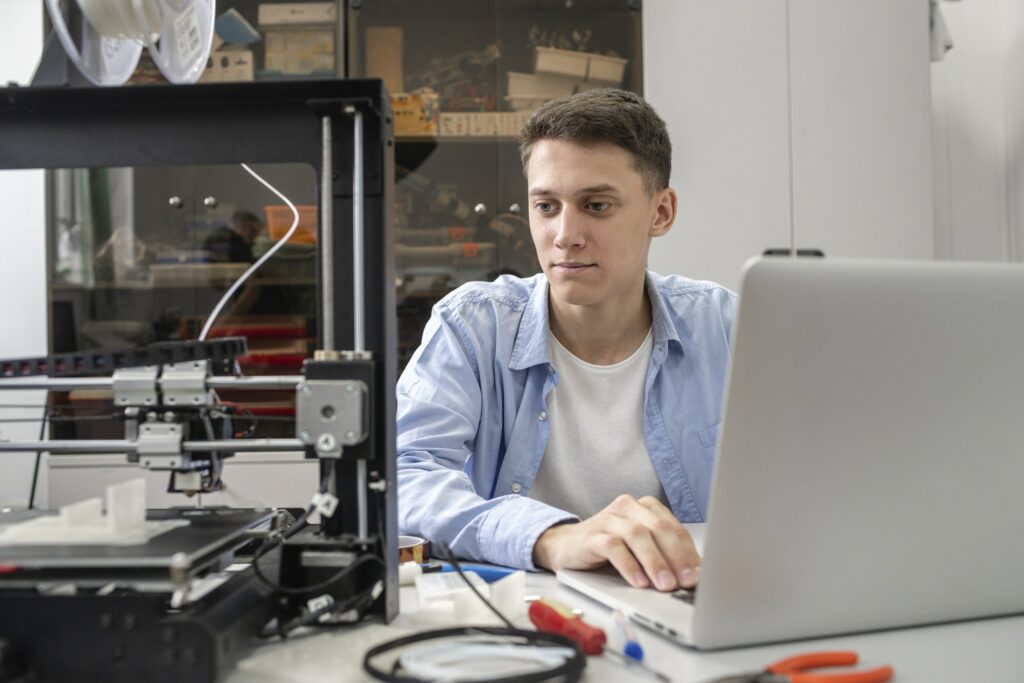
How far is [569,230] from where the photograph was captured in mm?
1326

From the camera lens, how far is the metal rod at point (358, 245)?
2.41 feet

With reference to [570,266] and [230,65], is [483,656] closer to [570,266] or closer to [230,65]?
[570,266]

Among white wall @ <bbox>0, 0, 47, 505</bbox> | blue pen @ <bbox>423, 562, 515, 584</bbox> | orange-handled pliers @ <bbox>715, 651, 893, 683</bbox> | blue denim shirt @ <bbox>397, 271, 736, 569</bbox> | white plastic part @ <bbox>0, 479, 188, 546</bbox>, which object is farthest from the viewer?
white wall @ <bbox>0, 0, 47, 505</bbox>

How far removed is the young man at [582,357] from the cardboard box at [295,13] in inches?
46.6

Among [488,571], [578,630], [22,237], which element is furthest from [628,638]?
[22,237]

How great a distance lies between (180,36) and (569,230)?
0.61 metres

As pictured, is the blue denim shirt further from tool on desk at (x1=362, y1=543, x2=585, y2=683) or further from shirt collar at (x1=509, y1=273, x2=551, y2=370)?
tool on desk at (x1=362, y1=543, x2=585, y2=683)

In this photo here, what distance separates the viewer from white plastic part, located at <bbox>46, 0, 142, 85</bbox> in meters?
0.83

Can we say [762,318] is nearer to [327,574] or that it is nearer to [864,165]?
[327,574]

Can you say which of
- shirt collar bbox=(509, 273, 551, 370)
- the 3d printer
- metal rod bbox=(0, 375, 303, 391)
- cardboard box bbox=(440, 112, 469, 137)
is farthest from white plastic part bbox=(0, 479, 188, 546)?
cardboard box bbox=(440, 112, 469, 137)

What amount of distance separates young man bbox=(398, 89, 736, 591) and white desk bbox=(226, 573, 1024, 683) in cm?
54

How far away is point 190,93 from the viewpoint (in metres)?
0.75

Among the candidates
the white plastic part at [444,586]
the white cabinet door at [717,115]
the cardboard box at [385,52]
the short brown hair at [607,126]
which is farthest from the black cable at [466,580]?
the cardboard box at [385,52]

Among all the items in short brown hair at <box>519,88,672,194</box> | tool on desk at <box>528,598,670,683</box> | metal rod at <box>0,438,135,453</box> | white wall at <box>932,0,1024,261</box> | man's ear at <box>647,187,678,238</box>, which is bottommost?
tool on desk at <box>528,598,670,683</box>
